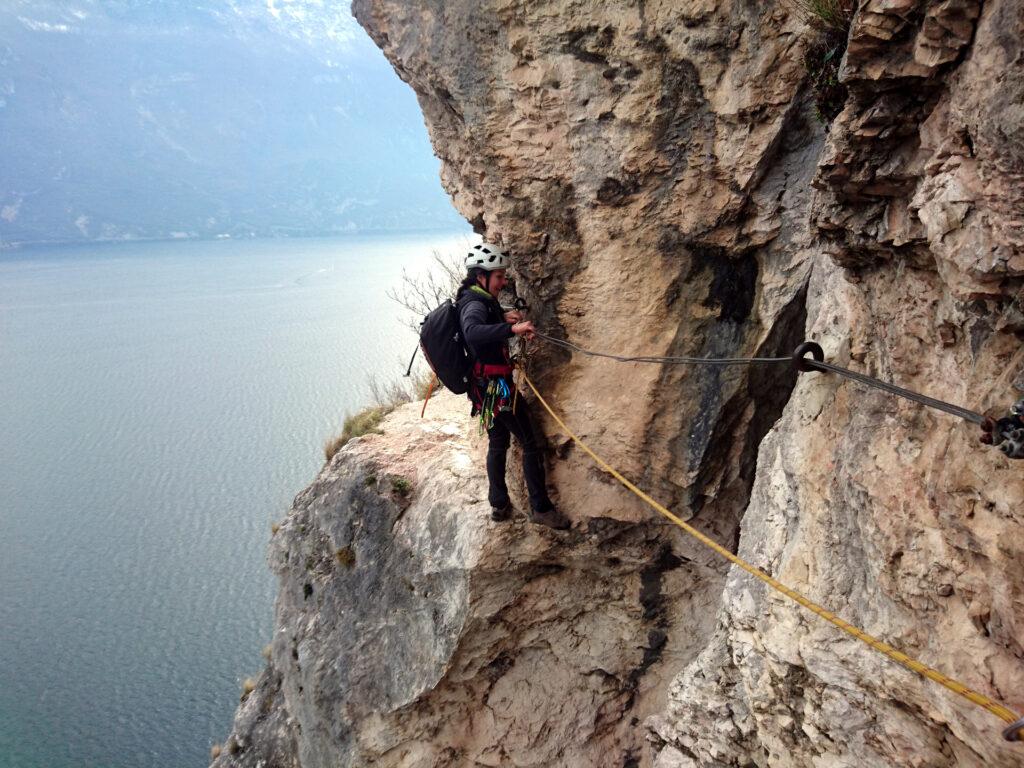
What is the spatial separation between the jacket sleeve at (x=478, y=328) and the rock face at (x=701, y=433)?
0.69 m

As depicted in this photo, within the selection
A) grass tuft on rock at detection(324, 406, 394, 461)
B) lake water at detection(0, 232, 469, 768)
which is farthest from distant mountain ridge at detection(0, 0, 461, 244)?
grass tuft on rock at detection(324, 406, 394, 461)

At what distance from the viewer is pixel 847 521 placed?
11.3ft

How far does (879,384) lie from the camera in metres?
2.82

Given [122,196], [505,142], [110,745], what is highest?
[122,196]

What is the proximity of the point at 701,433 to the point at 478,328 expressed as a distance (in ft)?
6.76

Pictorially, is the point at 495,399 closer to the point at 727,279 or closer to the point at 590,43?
the point at 727,279

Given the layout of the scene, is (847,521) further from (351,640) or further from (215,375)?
(215,375)

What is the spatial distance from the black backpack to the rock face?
75 centimetres

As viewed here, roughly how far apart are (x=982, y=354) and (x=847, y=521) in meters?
1.17

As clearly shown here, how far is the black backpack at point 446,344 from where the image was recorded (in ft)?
18.8

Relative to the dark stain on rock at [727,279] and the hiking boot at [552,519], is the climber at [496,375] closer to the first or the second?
the hiking boot at [552,519]

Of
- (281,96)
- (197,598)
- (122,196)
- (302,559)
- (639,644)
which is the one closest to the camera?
(639,644)

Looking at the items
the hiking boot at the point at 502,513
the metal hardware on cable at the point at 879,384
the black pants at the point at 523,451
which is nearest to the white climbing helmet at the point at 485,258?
the black pants at the point at 523,451

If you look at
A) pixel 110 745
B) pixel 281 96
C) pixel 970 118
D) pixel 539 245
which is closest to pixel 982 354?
pixel 970 118
